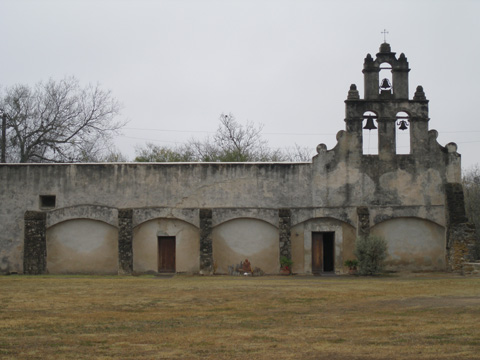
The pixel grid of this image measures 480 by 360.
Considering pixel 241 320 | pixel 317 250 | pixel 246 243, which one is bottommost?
pixel 241 320

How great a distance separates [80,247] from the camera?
91.1ft

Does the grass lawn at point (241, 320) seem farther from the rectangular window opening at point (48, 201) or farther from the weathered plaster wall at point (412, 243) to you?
the rectangular window opening at point (48, 201)

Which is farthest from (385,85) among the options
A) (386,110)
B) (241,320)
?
(241,320)

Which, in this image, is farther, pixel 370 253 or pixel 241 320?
pixel 370 253

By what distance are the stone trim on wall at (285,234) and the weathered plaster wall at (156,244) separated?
317 cm

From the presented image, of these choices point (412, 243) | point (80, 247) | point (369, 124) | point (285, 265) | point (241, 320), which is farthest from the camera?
point (369, 124)

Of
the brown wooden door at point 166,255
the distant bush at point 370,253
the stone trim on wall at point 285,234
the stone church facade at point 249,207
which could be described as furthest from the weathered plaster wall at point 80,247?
the distant bush at point 370,253

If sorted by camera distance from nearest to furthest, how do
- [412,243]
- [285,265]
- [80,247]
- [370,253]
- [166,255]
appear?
1. [370,253]
2. [285,265]
3. [412,243]
4. [80,247]
5. [166,255]

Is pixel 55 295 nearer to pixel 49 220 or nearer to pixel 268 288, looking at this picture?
pixel 268 288

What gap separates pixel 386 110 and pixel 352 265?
612 centimetres

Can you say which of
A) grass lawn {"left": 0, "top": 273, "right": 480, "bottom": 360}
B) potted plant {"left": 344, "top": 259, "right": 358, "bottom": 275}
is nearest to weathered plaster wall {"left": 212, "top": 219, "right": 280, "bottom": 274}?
potted plant {"left": 344, "top": 259, "right": 358, "bottom": 275}

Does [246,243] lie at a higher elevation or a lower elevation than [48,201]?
lower

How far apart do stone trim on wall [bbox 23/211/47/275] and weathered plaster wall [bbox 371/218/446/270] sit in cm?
1233

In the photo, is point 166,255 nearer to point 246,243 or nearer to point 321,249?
point 246,243
